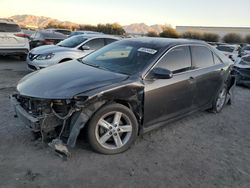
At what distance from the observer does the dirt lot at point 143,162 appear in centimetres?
330

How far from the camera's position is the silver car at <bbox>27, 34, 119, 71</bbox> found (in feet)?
27.7

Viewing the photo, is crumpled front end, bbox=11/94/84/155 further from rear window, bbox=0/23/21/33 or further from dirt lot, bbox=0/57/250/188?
rear window, bbox=0/23/21/33

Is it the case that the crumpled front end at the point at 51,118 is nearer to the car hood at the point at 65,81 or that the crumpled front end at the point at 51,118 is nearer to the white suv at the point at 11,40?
the car hood at the point at 65,81

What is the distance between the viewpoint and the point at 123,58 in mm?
4797

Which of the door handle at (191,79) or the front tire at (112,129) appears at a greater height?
the door handle at (191,79)

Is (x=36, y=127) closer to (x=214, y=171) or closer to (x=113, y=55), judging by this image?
(x=113, y=55)

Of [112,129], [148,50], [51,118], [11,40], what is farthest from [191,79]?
[11,40]

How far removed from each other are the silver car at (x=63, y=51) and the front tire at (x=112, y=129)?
5.02m

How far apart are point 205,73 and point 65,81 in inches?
109

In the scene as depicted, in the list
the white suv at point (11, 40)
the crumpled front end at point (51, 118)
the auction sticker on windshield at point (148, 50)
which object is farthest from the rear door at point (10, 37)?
the crumpled front end at point (51, 118)

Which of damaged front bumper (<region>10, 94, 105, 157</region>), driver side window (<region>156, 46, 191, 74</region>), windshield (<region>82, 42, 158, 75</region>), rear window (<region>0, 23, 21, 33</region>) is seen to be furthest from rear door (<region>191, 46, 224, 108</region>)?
rear window (<region>0, 23, 21, 33</region>)

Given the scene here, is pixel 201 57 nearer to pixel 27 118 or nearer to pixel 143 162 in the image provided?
pixel 143 162

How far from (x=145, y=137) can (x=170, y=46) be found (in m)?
1.60

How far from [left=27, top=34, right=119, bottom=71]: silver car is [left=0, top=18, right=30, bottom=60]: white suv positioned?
2.75m
